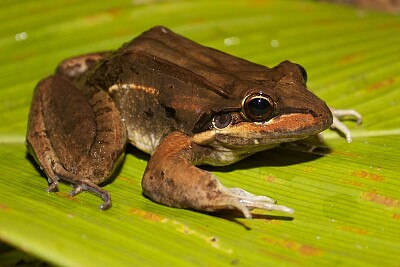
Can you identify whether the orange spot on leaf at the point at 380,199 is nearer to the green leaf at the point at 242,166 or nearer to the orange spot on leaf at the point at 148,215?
the green leaf at the point at 242,166

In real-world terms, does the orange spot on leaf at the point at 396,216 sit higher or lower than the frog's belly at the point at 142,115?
lower

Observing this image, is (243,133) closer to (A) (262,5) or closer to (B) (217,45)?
(B) (217,45)

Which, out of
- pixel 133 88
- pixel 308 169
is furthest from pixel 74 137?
pixel 308 169

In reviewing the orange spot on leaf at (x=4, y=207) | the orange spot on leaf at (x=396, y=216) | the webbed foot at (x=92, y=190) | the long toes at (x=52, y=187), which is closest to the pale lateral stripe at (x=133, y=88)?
the webbed foot at (x=92, y=190)

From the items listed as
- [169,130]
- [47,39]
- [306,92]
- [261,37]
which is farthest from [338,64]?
[47,39]

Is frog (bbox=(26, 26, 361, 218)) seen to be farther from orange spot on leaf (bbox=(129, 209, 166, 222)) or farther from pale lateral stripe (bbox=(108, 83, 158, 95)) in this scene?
orange spot on leaf (bbox=(129, 209, 166, 222))

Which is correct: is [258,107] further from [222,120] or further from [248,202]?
[248,202]

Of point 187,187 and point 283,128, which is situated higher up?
point 283,128
